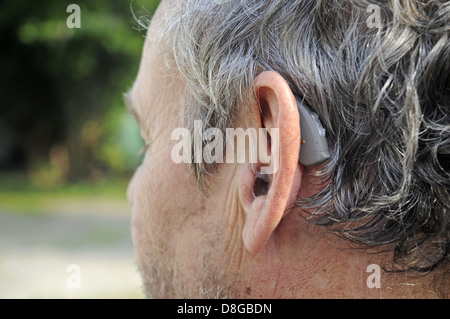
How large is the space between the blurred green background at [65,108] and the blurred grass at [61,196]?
0.07ft

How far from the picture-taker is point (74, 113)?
51.3 ft

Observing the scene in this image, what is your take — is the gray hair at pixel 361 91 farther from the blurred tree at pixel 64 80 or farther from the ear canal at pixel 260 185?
the blurred tree at pixel 64 80

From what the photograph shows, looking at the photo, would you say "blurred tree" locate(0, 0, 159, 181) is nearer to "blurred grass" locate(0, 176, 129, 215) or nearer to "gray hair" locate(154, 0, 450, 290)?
"blurred grass" locate(0, 176, 129, 215)

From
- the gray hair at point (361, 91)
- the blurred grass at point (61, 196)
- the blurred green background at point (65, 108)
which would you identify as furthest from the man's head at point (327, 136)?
the blurred grass at point (61, 196)

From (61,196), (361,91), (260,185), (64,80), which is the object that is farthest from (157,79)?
(64,80)

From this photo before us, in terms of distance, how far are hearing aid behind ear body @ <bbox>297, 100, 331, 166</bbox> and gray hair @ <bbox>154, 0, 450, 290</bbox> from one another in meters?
0.02

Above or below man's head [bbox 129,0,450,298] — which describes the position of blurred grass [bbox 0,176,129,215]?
above

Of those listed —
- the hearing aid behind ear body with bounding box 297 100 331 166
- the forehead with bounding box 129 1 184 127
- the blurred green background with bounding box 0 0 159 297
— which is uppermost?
the blurred green background with bounding box 0 0 159 297

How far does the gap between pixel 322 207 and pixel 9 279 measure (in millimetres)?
6453

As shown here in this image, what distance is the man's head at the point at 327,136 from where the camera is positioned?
3.74 ft

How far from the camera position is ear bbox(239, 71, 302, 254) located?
1201 mm

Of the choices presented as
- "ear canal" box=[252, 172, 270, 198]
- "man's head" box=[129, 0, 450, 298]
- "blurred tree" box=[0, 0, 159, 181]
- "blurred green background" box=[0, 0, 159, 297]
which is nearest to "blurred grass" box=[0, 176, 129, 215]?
"blurred green background" box=[0, 0, 159, 297]
